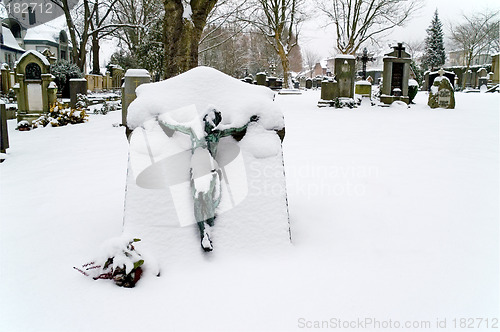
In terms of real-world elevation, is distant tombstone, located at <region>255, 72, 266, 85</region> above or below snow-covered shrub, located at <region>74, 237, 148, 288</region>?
above

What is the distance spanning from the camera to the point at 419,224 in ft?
12.0

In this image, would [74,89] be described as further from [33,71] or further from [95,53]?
[95,53]

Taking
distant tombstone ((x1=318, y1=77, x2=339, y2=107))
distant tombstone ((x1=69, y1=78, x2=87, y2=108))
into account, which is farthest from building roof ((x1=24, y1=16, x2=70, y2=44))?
distant tombstone ((x1=318, y1=77, x2=339, y2=107))

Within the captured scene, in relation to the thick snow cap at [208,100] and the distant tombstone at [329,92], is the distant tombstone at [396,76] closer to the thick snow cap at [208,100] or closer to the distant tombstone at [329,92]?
the distant tombstone at [329,92]

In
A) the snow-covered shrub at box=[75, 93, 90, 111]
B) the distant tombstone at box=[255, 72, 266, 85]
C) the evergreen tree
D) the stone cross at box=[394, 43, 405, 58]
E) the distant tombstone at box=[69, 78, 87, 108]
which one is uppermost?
the evergreen tree

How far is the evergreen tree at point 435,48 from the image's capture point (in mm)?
45125

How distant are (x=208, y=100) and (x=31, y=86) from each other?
40.0ft

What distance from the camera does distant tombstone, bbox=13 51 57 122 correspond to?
12719 millimetres

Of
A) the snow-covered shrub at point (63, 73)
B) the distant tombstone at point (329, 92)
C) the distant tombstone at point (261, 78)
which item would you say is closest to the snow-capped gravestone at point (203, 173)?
the distant tombstone at point (329, 92)

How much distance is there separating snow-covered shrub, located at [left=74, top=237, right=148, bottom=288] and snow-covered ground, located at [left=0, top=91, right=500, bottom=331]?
6 cm

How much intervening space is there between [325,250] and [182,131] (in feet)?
4.95

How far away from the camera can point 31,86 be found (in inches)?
508

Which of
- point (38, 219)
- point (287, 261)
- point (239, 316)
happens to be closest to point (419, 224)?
point (287, 261)

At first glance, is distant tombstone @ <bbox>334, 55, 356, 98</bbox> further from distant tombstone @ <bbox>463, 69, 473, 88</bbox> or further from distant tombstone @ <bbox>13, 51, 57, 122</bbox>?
distant tombstone @ <bbox>463, 69, 473, 88</bbox>
